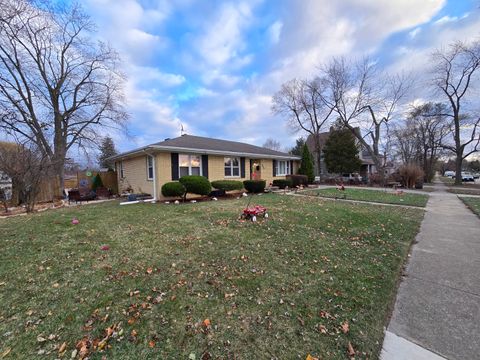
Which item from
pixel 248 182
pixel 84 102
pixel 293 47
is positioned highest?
pixel 293 47

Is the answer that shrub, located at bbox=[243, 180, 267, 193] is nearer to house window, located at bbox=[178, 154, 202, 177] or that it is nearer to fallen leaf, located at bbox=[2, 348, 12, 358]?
house window, located at bbox=[178, 154, 202, 177]

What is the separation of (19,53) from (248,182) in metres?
16.6

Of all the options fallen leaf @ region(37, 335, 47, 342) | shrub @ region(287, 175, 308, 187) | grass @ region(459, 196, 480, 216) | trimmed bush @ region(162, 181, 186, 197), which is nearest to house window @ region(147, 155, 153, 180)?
trimmed bush @ region(162, 181, 186, 197)

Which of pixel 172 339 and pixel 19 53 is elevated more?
pixel 19 53

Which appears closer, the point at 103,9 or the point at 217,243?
the point at 217,243

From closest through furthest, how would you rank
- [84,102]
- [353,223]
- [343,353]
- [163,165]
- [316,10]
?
[343,353]
[353,223]
[316,10]
[163,165]
[84,102]

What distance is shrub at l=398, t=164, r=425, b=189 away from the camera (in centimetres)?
1800

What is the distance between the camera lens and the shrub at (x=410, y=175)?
1800 cm

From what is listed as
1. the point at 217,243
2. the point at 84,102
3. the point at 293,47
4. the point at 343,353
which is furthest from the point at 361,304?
the point at 84,102

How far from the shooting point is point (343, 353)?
180 centimetres

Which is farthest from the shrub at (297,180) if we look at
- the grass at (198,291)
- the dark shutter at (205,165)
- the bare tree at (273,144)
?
the bare tree at (273,144)

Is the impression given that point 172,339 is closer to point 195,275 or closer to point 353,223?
point 195,275

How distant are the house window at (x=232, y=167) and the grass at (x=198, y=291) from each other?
28.7 feet

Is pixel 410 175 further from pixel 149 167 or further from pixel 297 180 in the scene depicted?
pixel 149 167
